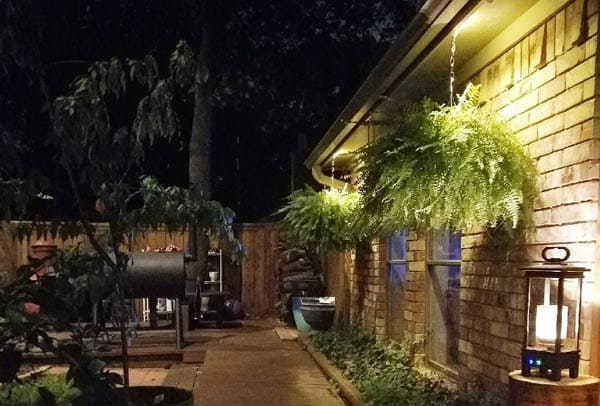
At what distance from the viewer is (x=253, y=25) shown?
52.7 ft

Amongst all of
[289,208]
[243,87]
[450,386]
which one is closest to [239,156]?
[243,87]

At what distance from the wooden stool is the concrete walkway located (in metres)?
3.09

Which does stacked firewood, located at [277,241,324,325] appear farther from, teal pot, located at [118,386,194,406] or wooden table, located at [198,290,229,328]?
teal pot, located at [118,386,194,406]

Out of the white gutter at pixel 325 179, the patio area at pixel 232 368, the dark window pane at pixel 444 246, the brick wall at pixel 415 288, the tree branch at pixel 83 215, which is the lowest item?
the patio area at pixel 232 368

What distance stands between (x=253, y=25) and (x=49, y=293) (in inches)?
540

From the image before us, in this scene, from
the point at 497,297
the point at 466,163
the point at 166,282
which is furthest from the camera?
the point at 166,282

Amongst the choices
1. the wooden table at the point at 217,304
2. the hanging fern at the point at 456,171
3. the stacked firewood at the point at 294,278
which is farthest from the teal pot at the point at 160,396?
the wooden table at the point at 217,304

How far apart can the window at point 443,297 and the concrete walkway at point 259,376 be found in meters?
1.03

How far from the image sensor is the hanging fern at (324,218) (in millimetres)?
8023

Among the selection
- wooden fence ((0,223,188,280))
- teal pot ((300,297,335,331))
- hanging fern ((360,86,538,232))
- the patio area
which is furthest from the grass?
wooden fence ((0,223,188,280))

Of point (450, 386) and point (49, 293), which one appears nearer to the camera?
point (49, 293)

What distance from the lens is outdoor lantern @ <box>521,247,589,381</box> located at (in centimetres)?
308

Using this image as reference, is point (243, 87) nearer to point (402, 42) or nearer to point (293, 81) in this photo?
point (293, 81)

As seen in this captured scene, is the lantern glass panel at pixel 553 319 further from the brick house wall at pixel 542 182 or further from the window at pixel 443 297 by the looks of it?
the window at pixel 443 297
